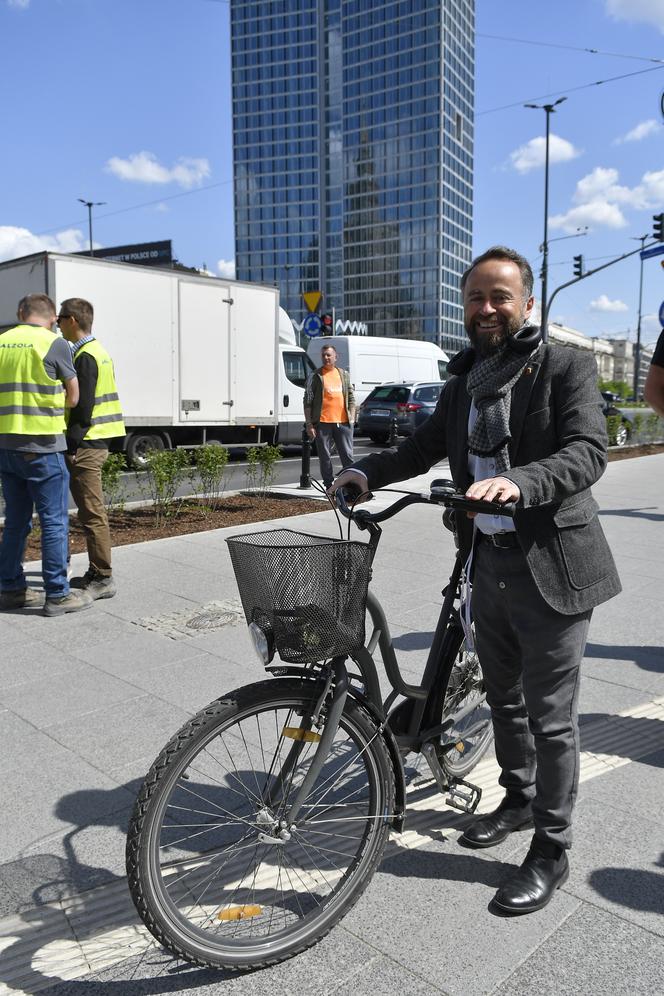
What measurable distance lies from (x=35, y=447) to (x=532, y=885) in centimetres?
416

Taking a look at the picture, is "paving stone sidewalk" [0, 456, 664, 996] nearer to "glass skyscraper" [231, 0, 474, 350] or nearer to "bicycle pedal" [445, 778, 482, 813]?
"bicycle pedal" [445, 778, 482, 813]

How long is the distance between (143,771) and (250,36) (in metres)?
138

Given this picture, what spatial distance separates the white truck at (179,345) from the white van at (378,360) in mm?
7319

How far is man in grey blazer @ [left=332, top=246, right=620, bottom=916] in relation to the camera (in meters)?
2.39

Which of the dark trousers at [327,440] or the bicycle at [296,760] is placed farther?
the dark trousers at [327,440]

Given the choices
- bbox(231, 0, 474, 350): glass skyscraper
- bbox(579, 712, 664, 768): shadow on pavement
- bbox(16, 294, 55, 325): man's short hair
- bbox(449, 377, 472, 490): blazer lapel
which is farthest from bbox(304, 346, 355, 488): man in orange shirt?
bbox(231, 0, 474, 350): glass skyscraper

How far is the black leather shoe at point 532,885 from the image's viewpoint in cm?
247

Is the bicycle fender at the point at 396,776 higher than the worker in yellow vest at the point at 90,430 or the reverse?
the reverse

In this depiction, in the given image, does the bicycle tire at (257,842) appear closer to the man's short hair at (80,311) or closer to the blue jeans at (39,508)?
the blue jeans at (39,508)

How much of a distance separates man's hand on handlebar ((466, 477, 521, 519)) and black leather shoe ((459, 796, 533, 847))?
1.32m

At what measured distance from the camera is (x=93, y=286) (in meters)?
13.8

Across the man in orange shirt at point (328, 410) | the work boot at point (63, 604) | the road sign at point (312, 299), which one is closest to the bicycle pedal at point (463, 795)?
the work boot at point (63, 604)

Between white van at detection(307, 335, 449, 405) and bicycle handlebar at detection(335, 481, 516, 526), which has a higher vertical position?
white van at detection(307, 335, 449, 405)

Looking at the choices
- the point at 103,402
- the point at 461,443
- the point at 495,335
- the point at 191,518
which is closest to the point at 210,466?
the point at 191,518
